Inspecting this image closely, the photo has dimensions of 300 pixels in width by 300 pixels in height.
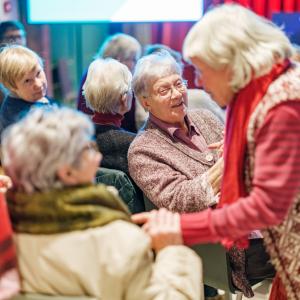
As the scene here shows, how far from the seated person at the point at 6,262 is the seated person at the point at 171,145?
89 centimetres

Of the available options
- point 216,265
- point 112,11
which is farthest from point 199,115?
point 112,11

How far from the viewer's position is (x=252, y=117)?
142cm

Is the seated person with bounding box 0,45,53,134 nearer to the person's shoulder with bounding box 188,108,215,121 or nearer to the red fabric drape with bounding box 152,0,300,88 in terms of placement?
the person's shoulder with bounding box 188,108,215,121

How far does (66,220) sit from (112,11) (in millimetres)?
3469

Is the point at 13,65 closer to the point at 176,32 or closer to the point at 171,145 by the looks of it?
the point at 171,145

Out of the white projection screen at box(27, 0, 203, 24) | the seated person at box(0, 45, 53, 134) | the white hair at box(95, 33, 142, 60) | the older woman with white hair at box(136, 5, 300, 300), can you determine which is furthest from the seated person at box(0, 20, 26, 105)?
the older woman with white hair at box(136, 5, 300, 300)

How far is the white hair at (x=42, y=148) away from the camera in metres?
1.28

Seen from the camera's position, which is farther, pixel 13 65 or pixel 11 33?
pixel 11 33

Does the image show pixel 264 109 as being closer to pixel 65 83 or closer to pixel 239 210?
pixel 239 210

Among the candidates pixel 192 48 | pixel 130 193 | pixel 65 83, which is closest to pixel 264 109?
Answer: pixel 192 48

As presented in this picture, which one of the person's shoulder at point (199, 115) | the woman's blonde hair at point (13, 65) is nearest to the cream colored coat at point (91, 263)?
the person's shoulder at point (199, 115)

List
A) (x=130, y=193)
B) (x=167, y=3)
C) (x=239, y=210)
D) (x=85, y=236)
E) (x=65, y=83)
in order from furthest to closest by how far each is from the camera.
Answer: (x=65, y=83) → (x=167, y=3) → (x=130, y=193) → (x=239, y=210) → (x=85, y=236)

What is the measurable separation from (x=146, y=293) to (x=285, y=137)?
503mm

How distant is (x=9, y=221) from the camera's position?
4.39 feet
